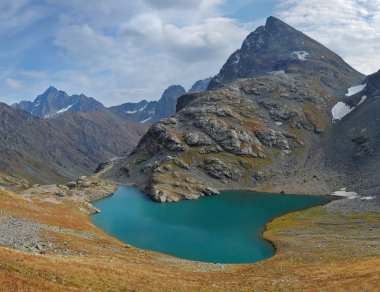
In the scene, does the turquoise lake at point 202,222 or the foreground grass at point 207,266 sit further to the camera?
the turquoise lake at point 202,222

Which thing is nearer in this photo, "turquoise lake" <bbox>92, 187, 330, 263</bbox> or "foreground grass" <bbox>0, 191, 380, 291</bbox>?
"foreground grass" <bbox>0, 191, 380, 291</bbox>

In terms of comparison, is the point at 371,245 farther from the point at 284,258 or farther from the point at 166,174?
the point at 166,174

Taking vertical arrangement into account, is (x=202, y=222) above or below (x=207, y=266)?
above

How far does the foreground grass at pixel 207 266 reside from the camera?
32375 mm

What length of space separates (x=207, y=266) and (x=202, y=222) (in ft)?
175

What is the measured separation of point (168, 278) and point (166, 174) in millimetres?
136967

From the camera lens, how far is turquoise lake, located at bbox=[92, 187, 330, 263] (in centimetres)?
8481

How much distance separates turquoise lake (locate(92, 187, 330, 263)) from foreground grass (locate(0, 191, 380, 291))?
8.94 meters

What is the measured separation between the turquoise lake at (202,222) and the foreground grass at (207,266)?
8939 millimetres

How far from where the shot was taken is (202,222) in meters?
117

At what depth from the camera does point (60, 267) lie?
34688 millimetres

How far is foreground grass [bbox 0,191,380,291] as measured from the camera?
32.4 m

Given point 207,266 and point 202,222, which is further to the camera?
point 202,222

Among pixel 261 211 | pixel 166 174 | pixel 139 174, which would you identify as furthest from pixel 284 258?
pixel 139 174
